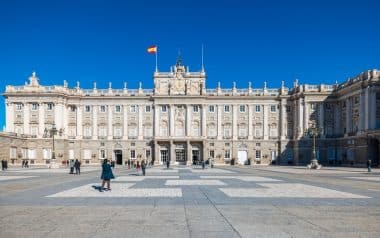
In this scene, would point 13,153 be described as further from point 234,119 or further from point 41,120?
point 234,119

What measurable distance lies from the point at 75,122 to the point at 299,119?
150 feet

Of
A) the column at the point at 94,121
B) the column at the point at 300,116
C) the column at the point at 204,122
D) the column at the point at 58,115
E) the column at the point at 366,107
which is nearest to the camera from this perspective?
the column at the point at 366,107

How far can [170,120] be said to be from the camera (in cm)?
8962

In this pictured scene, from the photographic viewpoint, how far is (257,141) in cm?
9044

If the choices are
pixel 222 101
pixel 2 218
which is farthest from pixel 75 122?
pixel 2 218

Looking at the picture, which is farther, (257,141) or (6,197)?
(257,141)

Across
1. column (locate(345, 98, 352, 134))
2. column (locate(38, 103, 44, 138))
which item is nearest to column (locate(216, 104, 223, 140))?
column (locate(345, 98, 352, 134))

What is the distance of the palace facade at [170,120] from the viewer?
8769 centimetres

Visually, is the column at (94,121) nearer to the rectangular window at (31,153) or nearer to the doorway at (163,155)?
the rectangular window at (31,153)

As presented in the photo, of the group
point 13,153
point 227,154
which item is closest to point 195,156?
point 227,154

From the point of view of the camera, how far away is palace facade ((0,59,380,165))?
288 ft

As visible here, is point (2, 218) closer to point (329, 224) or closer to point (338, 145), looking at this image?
point (329, 224)

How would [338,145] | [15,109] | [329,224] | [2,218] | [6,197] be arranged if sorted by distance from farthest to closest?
1. [15,109]
2. [338,145]
3. [6,197]
4. [2,218]
5. [329,224]

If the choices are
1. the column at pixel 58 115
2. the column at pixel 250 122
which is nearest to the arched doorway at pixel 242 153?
the column at pixel 250 122
